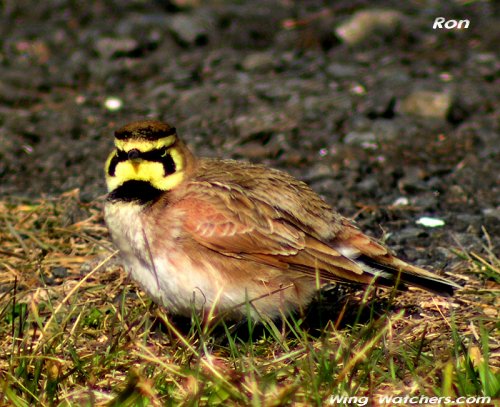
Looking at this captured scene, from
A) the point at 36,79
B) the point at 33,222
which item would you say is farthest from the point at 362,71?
the point at 33,222

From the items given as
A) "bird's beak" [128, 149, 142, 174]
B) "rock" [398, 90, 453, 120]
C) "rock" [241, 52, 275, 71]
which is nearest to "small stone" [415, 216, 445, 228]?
"rock" [398, 90, 453, 120]

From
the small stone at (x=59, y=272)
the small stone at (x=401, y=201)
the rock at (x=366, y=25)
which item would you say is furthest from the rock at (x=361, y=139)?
the small stone at (x=59, y=272)

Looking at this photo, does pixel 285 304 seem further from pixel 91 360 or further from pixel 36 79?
pixel 36 79

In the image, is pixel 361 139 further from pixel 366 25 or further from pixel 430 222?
pixel 366 25

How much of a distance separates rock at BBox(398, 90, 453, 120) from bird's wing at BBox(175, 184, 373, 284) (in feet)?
11.8

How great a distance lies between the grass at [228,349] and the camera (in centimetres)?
375

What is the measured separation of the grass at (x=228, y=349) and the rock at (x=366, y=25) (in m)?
4.47

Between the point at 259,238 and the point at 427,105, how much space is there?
12.6 ft

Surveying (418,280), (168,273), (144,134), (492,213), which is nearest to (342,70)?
(492,213)

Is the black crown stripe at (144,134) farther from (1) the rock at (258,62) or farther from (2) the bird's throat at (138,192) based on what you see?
(1) the rock at (258,62)

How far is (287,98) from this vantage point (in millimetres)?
8500

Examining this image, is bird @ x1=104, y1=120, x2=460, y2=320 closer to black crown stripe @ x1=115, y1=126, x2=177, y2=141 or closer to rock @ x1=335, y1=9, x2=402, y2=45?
black crown stripe @ x1=115, y1=126, x2=177, y2=141

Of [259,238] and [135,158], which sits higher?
[135,158]

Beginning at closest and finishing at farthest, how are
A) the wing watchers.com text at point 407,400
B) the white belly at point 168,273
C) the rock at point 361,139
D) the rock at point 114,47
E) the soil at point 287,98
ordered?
the wing watchers.com text at point 407,400 < the white belly at point 168,273 < the soil at point 287,98 < the rock at point 361,139 < the rock at point 114,47
